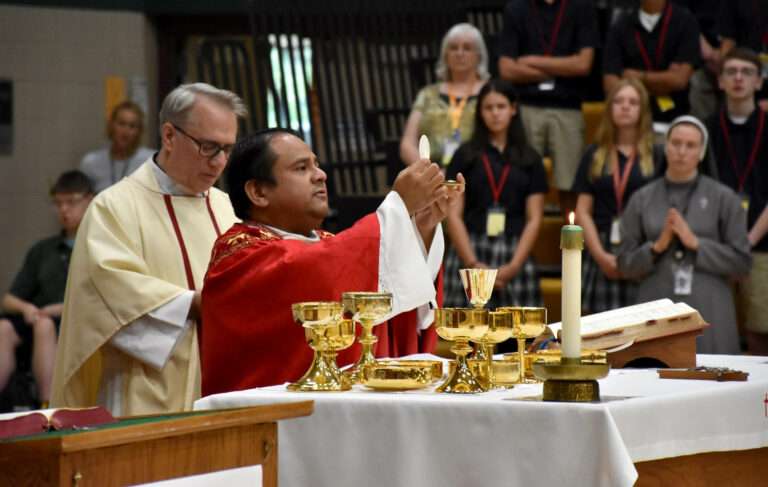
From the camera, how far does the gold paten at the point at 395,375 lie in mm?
3088

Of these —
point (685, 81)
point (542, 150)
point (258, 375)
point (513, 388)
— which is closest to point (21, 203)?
point (542, 150)

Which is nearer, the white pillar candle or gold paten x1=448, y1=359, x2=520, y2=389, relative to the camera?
the white pillar candle

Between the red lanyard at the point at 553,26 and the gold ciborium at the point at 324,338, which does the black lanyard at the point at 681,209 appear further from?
the gold ciborium at the point at 324,338

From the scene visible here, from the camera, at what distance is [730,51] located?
837 cm

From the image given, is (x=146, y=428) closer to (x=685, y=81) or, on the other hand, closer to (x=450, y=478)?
(x=450, y=478)

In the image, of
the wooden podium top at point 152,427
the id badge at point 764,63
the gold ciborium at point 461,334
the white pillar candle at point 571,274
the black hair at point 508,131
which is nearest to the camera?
the wooden podium top at point 152,427

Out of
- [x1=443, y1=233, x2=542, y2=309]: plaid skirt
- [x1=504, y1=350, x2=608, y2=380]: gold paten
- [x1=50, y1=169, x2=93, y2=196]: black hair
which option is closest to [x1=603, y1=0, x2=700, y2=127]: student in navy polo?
[x1=443, y1=233, x2=542, y2=309]: plaid skirt

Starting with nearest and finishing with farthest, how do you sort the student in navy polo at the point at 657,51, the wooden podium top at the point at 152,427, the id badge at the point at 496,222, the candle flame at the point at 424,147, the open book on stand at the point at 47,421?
1. the wooden podium top at the point at 152,427
2. the open book on stand at the point at 47,421
3. the candle flame at the point at 424,147
4. the id badge at the point at 496,222
5. the student in navy polo at the point at 657,51

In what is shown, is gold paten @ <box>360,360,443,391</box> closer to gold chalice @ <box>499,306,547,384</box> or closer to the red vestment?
gold chalice @ <box>499,306,547,384</box>

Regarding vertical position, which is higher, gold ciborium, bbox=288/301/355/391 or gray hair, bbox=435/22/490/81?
gray hair, bbox=435/22/490/81

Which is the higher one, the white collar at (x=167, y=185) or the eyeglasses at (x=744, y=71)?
the eyeglasses at (x=744, y=71)

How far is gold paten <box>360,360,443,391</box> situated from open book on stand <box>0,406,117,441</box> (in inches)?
28.1

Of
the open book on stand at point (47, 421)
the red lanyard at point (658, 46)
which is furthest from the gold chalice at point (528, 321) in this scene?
the red lanyard at point (658, 46)

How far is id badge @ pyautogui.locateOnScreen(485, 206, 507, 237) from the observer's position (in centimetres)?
788
